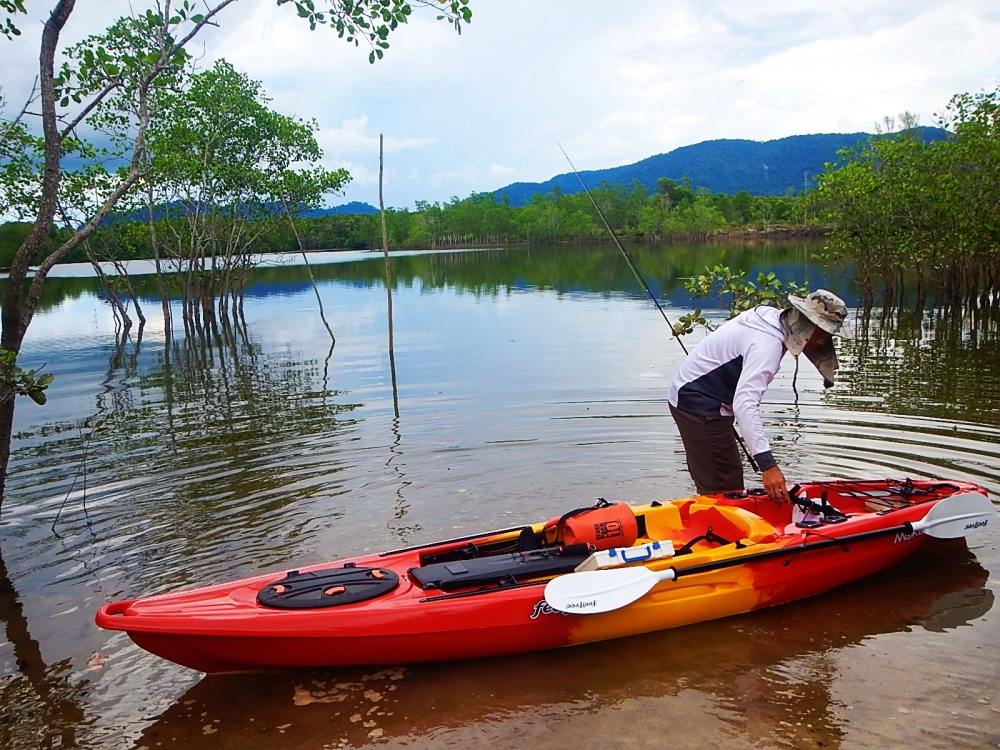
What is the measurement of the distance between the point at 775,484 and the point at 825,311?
1.38 m

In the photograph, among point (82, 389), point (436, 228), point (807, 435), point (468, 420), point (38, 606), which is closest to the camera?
point (38, 606)

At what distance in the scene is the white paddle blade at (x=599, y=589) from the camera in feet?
16.3

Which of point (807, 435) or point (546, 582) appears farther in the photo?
point (807, 435)

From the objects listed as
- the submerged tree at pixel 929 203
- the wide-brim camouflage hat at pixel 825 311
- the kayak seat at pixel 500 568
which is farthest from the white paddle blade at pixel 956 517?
the submerged tree at pixel 929 203

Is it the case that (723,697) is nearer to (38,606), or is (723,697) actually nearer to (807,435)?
(38,606)

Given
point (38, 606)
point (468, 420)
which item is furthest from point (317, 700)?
point (468, 420)

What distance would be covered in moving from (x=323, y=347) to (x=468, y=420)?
11.4 metres

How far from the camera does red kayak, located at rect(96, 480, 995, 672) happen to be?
15.6ft

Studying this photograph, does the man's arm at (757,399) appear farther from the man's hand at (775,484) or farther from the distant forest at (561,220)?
the distant forest at (561,220)

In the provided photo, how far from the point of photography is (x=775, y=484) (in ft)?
18.6

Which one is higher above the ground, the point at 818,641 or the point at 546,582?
the point at 546,582

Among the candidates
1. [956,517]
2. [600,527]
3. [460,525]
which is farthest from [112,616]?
[956,517]

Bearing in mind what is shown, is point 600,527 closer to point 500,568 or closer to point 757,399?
point 500,568

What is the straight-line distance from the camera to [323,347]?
22.5 m
